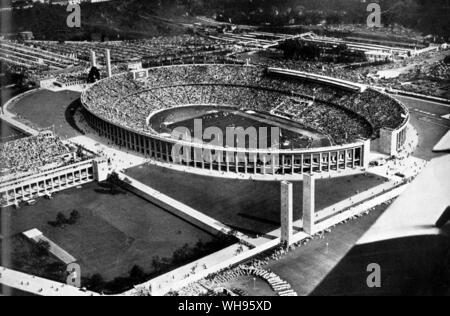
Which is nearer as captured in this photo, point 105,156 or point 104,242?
point 104,242

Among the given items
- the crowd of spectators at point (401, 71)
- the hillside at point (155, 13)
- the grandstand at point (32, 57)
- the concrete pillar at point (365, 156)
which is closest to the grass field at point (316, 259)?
the concrete pillar at point (365, 156)

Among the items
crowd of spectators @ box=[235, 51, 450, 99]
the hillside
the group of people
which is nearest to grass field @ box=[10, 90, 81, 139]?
the group of people

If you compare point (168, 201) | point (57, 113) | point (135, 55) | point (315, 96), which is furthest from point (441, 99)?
point (135, 55)

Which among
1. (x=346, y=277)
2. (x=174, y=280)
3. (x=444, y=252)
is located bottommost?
(x=174, y=280)

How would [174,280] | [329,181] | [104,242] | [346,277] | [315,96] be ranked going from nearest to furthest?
[346,277] < [174,280] < [104,242] < [329,181] < [315,96]

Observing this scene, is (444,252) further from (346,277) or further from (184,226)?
(184,226)

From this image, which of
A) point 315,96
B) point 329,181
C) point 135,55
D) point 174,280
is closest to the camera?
point 174,280
